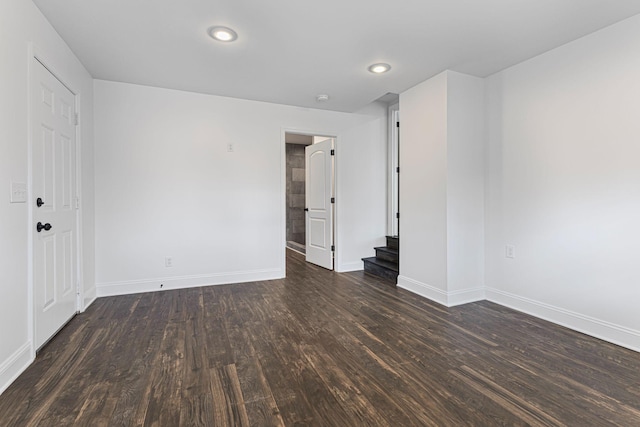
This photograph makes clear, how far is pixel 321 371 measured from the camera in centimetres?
192

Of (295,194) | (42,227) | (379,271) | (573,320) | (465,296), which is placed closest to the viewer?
(42,227)

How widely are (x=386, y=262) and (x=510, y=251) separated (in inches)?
67.0

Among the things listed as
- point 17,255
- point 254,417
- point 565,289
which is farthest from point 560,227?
point 17,255

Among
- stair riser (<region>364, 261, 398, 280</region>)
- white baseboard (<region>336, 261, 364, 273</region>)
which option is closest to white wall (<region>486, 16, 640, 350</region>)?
stair riser (<region>364, 261, 398, 280</region>)

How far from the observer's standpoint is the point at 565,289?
8.76 feet

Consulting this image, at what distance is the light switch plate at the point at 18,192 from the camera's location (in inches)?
72.7

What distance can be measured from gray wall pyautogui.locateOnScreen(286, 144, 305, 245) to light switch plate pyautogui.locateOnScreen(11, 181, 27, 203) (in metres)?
5.82

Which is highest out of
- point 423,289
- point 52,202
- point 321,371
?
point 52,202

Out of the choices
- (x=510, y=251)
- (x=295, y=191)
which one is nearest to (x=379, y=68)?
(x=510, y=251)

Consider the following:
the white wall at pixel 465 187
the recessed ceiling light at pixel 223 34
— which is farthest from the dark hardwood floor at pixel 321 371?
the recessed ceiling light at pixel 223 34

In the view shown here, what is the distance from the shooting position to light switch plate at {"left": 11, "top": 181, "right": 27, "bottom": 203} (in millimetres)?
1847

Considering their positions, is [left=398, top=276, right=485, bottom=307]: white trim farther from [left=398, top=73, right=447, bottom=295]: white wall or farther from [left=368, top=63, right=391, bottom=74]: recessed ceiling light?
[left=368, top=63, right=391, bottom=74]: recessed ceiling light

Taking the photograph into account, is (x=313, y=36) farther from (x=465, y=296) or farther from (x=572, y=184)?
(x=465, y=296)

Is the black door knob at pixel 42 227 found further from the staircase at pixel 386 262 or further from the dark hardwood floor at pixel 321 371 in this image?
the staircase at pixel 386 262
